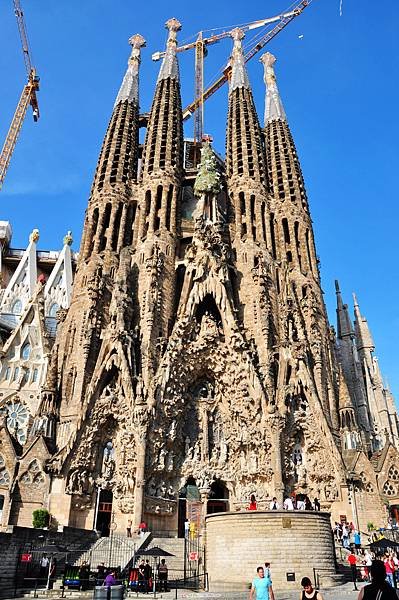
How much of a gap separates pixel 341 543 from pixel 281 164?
89.7ft

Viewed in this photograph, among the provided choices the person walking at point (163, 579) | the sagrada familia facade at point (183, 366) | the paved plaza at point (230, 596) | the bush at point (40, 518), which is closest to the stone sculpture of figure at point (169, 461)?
the sagrada familia facade at point (183, 366)

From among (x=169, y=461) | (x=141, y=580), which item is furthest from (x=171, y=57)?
(x=141, y=580)

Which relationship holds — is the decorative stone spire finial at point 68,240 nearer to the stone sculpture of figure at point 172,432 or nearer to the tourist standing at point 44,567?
the stone sculpture of figure at point 172,432

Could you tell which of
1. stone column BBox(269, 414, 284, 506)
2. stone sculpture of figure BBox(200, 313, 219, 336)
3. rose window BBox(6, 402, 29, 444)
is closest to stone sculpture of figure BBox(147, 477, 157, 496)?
stone column BBox(269, 414, 284, 506)

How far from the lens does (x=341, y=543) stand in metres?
21.8

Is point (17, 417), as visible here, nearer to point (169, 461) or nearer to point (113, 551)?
point (169, 461)

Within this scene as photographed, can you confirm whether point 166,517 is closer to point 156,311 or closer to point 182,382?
point 182,382

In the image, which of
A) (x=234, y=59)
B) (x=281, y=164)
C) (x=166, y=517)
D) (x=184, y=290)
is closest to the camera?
(x=166, y=517)

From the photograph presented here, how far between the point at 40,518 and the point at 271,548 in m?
11.2

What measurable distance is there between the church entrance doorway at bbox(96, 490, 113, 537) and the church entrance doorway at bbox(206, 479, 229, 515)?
5386mm

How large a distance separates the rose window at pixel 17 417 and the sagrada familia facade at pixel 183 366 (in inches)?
3.5

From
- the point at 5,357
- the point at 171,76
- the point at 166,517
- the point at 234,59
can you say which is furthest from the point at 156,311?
the point at 234,59

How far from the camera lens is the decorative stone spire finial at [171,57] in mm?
43469

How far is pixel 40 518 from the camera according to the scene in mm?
22047
